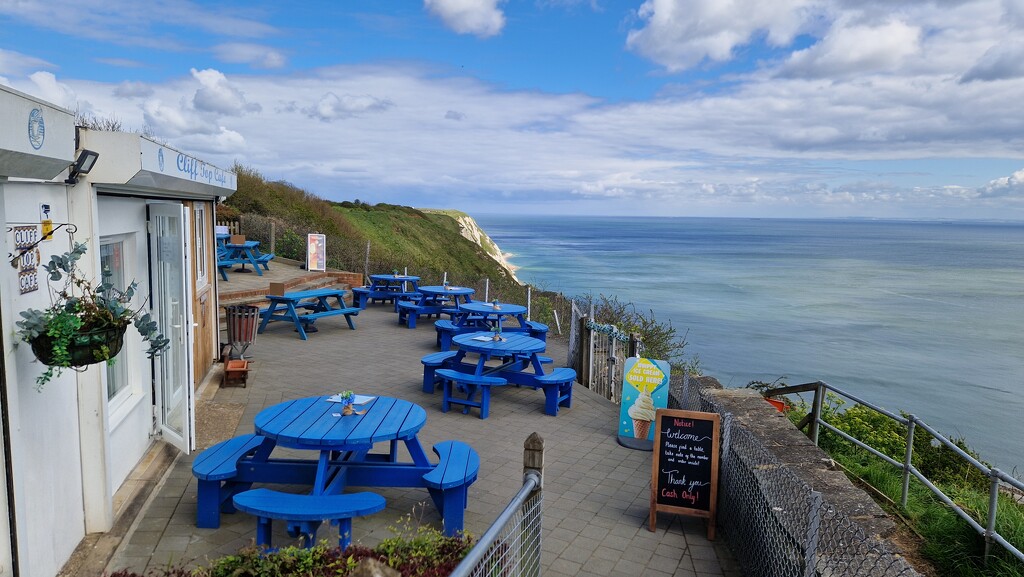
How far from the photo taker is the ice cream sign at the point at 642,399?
7.32m

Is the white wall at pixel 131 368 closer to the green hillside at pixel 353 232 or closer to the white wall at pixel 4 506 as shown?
the white wall at pixel 4 506

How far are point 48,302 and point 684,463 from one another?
4.43 metres

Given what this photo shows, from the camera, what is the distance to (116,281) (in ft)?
18.0

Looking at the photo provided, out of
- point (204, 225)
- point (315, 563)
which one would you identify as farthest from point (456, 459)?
point (204, 225)

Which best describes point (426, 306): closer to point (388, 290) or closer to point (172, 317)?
point (388, 290)

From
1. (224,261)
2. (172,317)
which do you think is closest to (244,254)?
(224,261)

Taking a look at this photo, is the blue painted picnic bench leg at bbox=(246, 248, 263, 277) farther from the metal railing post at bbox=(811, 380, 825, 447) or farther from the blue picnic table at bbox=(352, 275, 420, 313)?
the metal railing post at bbox=(811, 380, 825, 447)

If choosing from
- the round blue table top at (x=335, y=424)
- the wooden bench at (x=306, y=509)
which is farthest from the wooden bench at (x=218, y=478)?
the wooden bench at (x=306, y=509)

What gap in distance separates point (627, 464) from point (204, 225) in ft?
21.3

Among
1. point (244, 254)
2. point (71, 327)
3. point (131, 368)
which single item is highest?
point (71, 327)

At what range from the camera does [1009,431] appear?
19891 mm

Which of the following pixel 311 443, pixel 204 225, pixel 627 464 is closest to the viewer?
pixel 311 443

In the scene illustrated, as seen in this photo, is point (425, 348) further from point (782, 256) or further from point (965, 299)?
point (782, 256)

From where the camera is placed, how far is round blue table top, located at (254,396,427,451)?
4.64m
